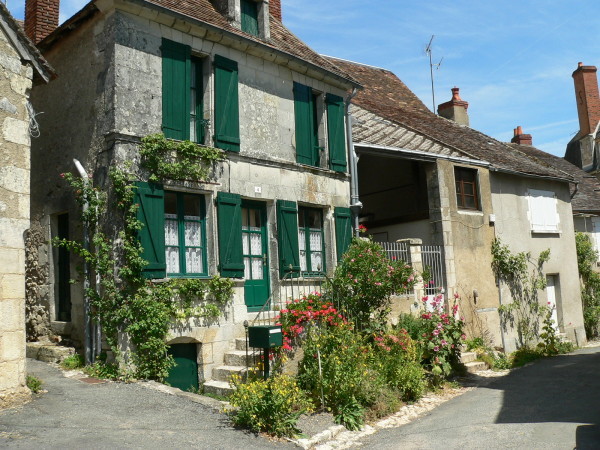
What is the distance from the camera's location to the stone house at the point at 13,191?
22.0ft

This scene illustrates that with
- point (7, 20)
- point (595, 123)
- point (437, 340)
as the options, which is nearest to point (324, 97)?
point (437, 340)

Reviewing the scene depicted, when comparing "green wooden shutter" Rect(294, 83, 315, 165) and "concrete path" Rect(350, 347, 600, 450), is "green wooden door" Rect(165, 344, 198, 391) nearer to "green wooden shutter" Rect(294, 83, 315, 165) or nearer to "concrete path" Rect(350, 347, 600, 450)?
"concrete path" Rect(350, 347, 600, 450)

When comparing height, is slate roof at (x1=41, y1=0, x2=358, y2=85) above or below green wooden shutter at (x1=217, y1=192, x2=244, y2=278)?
above

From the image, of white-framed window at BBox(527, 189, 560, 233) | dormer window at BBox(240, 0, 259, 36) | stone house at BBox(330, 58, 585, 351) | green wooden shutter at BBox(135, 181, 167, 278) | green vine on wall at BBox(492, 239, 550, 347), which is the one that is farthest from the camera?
white-framed window at BBox(527, 189, 560, 233)

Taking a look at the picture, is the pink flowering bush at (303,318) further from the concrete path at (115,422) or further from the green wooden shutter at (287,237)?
the concrete path at (115,422)

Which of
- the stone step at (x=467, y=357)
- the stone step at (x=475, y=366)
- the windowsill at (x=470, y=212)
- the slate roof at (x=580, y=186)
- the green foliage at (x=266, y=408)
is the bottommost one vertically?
the stone step at (x=475, y=366)

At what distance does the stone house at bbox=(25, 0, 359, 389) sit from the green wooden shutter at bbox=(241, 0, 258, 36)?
0.10ft

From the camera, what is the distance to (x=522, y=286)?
49.0ft

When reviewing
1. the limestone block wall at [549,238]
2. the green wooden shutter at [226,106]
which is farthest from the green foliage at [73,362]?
the limestone block wall at [549,238]

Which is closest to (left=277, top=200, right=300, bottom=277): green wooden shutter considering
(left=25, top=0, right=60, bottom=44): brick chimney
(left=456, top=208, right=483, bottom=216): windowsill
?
(left=456, top=208, right=483, bottom=216): windowsill

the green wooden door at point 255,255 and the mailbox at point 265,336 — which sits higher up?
the green wooden door at point 255,255

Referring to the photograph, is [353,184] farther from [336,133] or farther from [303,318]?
[303,318]

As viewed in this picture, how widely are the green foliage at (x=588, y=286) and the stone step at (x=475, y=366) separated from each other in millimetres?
6953

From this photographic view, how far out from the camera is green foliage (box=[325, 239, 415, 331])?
32.9 ft
